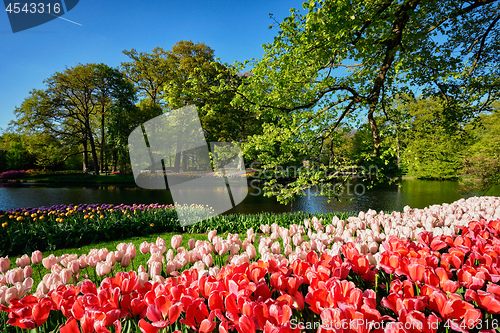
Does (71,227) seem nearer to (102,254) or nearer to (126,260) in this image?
(102,254)

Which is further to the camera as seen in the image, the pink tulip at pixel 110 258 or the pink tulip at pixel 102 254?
the pink tulip at pixel 102 254

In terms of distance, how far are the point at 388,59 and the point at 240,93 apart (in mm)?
3053

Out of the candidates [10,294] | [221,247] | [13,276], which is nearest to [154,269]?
[221,247]

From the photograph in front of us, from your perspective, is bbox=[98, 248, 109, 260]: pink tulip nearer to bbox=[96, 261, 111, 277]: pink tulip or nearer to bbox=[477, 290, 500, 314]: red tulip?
bbox=[96, 261, 111, 277]: pink tulip

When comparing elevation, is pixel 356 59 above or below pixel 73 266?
above

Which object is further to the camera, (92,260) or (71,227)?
(71,227)

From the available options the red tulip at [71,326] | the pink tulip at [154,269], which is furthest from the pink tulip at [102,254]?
the red tulip at [71,326]

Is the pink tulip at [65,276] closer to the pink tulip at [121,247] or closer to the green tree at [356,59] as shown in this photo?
the pink tulip at [121,247]

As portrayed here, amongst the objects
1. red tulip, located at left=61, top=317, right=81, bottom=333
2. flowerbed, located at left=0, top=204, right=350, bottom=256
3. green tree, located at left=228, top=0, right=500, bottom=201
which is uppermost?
green tree, located at left=228, top=0, right=500, bottom=201

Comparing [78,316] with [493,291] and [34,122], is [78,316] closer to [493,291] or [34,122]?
[493,291]

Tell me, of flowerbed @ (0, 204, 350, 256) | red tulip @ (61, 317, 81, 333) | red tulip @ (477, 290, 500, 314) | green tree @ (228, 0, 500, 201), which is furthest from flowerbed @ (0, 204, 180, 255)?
red tulip @ (477, 290, 500, 314)

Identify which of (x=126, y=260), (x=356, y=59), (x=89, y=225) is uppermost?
(x=356, y=59)

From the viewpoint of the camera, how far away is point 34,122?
23.9m

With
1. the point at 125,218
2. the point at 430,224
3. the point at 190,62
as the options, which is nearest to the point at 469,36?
the point at 430,224
